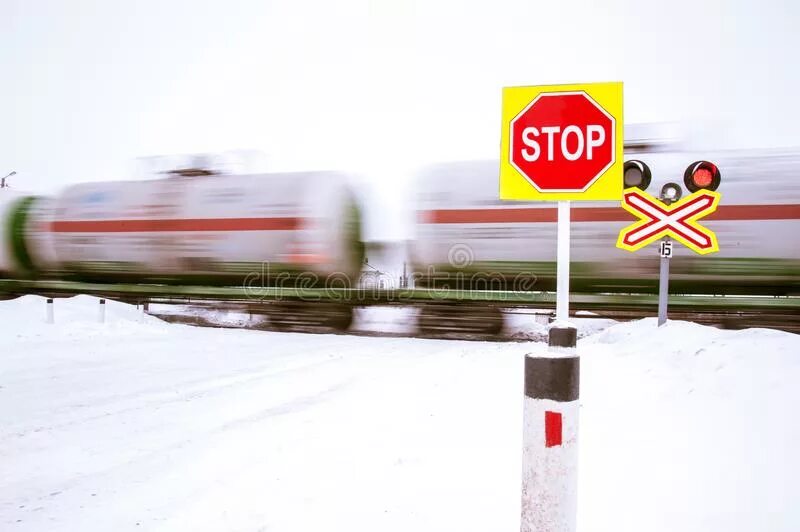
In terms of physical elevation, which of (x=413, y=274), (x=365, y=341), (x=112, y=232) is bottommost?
(x=365, y=341)

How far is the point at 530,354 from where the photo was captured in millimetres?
2205

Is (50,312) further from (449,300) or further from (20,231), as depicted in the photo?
(449,300)

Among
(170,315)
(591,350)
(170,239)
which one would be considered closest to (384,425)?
(591,350)

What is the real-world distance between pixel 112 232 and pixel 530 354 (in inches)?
511

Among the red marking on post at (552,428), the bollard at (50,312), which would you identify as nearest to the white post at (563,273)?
the red marking on post at (552,428)

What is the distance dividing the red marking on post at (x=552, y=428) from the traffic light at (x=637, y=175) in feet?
15.7

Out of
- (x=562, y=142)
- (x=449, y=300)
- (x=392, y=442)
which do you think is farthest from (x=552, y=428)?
(x=449, y=300)

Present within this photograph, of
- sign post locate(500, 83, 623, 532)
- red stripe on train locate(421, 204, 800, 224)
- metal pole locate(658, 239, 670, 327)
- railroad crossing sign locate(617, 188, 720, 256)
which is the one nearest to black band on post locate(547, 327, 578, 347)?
sign post locate(500, 83, 623, 532)

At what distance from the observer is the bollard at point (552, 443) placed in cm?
212

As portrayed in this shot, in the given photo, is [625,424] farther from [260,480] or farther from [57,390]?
[57,390]

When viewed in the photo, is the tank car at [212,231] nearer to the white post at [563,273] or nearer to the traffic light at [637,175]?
the traffic light at [637,175]

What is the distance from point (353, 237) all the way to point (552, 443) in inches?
403

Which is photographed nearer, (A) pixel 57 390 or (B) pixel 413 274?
(A) pixel 57 390

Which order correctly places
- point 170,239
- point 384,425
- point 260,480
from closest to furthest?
point 260,480, point 384,425, point 170,239
